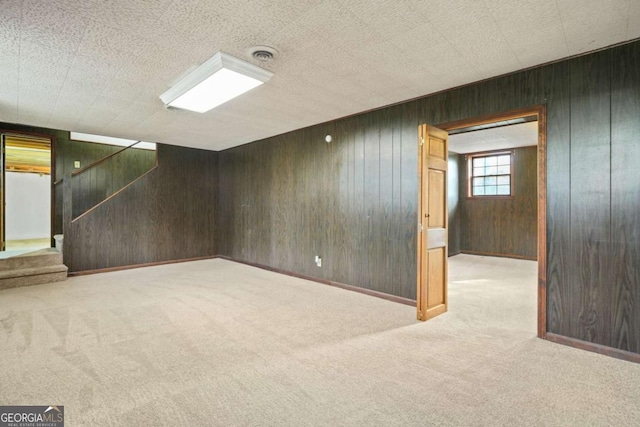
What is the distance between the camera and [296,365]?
2.34 m

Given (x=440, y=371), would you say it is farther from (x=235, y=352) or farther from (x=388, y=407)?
(x=235, y=352)

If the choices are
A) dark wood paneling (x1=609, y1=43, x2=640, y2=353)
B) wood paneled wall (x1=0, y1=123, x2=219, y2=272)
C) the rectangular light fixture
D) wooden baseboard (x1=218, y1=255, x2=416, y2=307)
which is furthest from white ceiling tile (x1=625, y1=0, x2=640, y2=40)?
wood paneled wall (x1=0, y1=123, x2=219, y2=272)

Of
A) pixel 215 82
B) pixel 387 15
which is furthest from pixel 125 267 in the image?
pixel 387 15

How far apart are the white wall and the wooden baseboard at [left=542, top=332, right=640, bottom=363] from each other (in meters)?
11.9

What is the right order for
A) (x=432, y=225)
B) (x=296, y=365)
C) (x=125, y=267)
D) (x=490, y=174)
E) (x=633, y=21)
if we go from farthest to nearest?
1. (x=490, y=174)
2. (x=125, y=267)
3. (x=432, y=225)
4. (x=296, y=365)
5. (x=633, y=21)

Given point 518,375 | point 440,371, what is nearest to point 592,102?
point 518,375

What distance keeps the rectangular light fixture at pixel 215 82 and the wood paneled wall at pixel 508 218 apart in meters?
6.56

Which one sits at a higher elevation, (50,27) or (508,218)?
(50,27)

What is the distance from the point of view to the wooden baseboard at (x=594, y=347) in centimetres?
238

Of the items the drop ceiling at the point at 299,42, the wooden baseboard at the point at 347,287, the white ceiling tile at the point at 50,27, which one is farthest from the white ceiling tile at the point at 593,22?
the white ceiling tile at the point at 50,27

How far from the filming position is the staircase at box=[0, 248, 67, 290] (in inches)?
177

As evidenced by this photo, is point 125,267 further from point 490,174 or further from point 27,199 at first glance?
point 490,174

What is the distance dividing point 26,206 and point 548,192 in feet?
39.3

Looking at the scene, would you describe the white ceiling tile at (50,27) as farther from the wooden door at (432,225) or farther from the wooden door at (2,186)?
the wooden door at (2,186)
